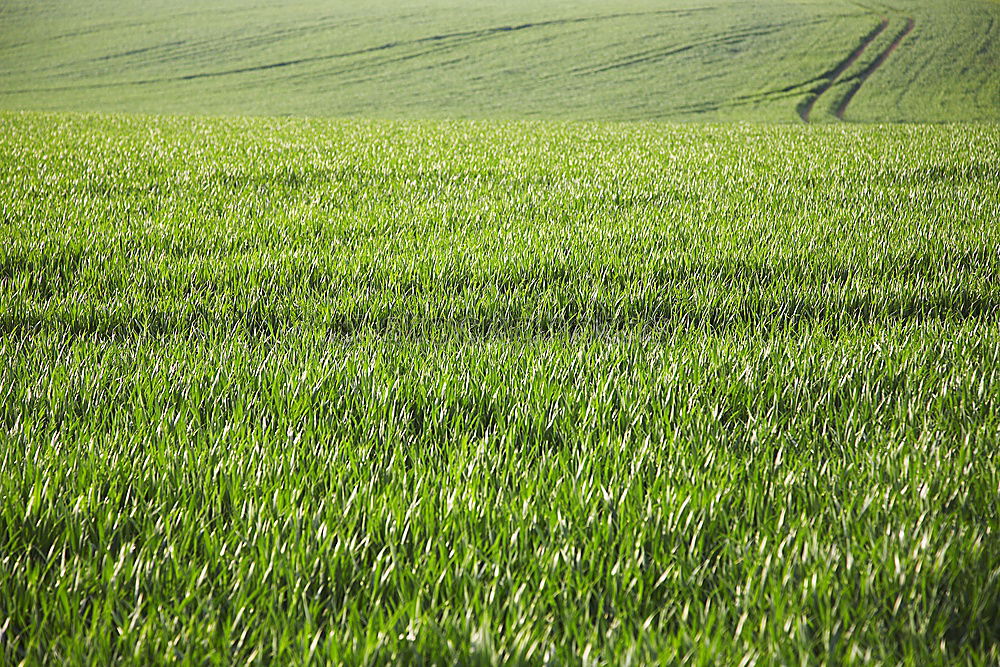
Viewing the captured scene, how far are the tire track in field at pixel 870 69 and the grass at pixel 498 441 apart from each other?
3219 centimetres

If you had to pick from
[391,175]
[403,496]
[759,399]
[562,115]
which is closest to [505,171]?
[391,175]

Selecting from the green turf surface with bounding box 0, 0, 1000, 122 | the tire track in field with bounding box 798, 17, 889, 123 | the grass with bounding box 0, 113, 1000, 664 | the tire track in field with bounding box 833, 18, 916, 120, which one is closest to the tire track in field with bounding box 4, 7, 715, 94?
the green turf surface with bounding box 0, 0, 1000, 122

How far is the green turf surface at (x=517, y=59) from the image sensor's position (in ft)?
113

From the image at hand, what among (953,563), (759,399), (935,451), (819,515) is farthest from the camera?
(759,399)

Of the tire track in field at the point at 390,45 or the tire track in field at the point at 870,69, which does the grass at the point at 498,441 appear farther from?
the tire track in field at the point at 390,45

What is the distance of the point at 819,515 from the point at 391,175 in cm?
697

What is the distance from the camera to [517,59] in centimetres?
4319

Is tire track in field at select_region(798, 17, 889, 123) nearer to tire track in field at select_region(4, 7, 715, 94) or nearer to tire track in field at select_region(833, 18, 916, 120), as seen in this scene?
tire track in field at select_region(833, 18, 916, 120)

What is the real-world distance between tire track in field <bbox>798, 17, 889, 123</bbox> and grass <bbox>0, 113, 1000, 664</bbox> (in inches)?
1201

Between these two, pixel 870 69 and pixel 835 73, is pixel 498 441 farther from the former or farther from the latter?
pixel 870 69

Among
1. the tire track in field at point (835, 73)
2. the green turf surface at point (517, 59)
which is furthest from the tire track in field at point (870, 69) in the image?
the tire track in field at point (835, 73)

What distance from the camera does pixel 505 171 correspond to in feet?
27.0

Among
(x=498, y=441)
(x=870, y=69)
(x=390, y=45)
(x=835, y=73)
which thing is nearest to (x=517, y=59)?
(x=390, y=45)

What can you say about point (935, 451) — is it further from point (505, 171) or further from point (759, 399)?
point (505, 171)
